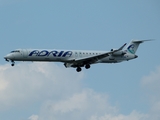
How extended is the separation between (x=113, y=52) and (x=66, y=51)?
5.77 metres

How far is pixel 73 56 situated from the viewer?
80312 millimetres

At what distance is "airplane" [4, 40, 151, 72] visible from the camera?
77.6m

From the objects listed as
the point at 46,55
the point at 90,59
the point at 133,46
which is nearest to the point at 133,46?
the point at 133,46

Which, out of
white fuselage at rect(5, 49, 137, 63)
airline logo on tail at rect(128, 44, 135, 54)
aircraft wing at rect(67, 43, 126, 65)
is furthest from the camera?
airline logo on tail at rect(128, 44, 135, 54)

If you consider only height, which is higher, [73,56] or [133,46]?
[133,46]

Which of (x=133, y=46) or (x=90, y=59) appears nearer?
(x=90, y=59)

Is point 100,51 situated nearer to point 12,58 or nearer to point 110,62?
point 110,62

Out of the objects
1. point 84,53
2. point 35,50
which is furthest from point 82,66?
point 35,50

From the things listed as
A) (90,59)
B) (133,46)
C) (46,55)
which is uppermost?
(133,46)

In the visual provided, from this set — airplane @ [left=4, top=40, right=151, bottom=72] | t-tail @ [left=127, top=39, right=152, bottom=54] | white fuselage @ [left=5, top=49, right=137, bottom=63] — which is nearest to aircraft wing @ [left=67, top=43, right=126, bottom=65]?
airplane @ [left=4, top=40, right=151, bottom=72]

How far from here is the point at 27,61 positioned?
78188mm

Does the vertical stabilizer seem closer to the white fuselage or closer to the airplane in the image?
the airplane

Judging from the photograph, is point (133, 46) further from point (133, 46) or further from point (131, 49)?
point (131, 49)

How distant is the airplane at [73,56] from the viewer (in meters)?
77.6
